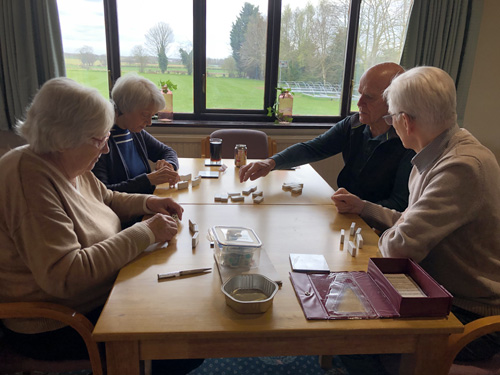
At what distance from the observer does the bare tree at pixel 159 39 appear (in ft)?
11.3

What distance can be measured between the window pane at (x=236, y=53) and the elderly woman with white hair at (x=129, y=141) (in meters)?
1.55

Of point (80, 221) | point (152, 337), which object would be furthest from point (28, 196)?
point (152, 337)

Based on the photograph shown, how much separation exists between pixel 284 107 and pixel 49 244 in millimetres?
2894

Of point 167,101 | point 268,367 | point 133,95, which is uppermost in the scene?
point 133,95

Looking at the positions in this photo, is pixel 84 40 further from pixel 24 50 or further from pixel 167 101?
pixel 167 101

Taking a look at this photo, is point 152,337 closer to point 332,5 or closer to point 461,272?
point 461,272

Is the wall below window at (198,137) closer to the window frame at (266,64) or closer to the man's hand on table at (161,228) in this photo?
the window frame at (266,64)

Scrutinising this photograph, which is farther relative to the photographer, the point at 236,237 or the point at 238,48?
the point at 238,48

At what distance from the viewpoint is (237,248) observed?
1.18m

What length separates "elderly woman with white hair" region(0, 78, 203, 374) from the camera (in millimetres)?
1058

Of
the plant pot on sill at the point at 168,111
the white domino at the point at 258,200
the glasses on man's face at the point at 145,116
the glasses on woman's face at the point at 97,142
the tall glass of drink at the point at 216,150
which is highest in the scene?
the glasses on woman's face at the point at 97,142

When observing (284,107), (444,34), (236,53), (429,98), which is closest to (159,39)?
(236,53)

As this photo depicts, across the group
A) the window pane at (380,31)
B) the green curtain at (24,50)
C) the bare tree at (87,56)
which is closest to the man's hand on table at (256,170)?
the window pane at (380,31)

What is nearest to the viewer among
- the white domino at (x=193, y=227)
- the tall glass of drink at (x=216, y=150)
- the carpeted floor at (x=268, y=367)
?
the white domino at (x=193, y=227)
